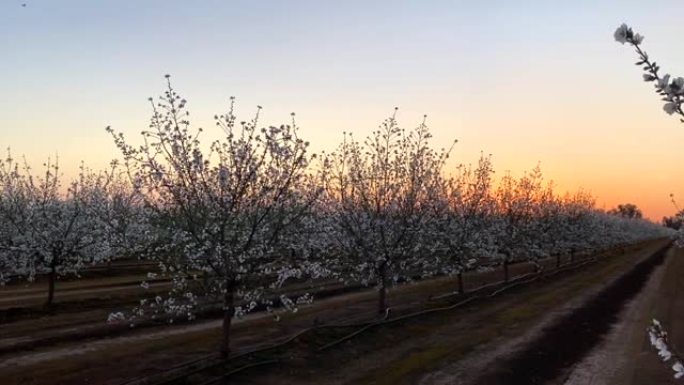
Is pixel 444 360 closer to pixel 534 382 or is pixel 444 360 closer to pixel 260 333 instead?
pixel 534 382

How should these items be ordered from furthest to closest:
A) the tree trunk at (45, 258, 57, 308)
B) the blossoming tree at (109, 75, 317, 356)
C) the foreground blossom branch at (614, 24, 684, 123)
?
the tree trunk at (45, 258, 57, 308) → the blossoming tree at (109, 75, 317, 356) → the foreground blossom branch at (614, 24, 684, 123)

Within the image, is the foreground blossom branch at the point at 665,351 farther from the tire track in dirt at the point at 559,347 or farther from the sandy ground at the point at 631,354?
the sandy ground at the point at 631,354

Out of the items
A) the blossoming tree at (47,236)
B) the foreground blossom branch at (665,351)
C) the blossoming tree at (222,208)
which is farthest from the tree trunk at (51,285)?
the foreground blossom branch at (665,351)

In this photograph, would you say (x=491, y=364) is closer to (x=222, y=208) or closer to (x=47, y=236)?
(x=222, y=208)

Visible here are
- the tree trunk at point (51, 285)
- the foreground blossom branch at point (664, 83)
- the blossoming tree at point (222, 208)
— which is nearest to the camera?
the foreground blossom branch at point (664, 83)

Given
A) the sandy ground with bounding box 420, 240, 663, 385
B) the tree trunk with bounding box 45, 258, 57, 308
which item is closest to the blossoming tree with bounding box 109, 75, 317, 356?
the sandy ground with bounding box 420, 240, 663, 385

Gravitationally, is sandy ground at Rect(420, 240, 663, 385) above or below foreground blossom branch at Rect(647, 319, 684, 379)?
below

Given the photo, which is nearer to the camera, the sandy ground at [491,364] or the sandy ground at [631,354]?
the sandy ground at [491,364]

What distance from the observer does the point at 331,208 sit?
31594 millimetres

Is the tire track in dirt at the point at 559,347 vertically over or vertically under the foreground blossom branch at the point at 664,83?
under

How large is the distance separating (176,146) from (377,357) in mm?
7548

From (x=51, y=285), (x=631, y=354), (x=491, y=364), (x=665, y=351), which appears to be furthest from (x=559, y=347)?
(x=51, y=285)

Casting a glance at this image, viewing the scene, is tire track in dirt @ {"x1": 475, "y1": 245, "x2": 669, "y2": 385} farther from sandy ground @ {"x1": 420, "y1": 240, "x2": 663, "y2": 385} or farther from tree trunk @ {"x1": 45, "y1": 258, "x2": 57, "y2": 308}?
tree trunk @ {"x1": 45, "y1": 258, "x2": 57, "y2": 308}

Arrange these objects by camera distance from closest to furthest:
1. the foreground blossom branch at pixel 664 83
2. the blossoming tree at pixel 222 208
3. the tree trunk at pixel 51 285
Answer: the foreground blossom branch at pixel 664 83
the blossoming tree at pixel 222 208
the tree trunk at pixel 51 285
